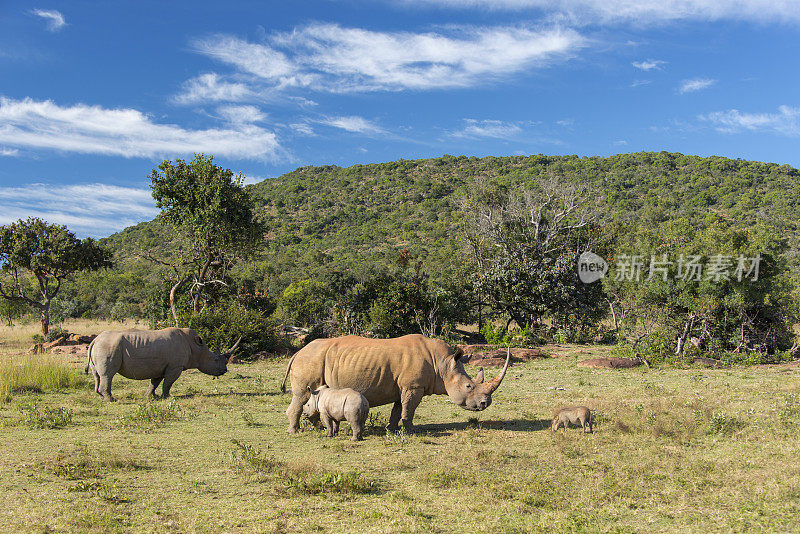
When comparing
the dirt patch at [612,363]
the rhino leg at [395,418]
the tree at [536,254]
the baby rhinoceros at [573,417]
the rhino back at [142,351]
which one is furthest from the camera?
the tree at [536,254]

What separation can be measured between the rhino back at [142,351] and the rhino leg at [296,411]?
5.11m

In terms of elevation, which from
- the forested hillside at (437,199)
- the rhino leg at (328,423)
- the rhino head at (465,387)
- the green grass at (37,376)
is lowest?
the green grass at (37,376)

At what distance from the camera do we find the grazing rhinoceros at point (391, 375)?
34.9 feet

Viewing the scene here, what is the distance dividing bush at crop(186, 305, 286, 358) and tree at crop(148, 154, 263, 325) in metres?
2.31

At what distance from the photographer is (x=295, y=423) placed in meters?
10.8

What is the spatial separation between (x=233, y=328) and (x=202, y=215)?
5.65 metres

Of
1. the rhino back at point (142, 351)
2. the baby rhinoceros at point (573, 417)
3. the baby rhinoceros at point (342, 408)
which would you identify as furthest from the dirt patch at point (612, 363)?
the rhino back at point (142, 351)

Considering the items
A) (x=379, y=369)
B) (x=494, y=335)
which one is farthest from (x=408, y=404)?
(x=494, y=335)

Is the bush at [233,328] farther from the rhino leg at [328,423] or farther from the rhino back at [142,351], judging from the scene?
the rhino leg at [328,423]

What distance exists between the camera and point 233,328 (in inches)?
903

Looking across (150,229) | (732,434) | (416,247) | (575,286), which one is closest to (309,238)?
(416,247)

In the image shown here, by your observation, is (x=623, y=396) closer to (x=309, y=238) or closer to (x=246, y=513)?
(x=246, y=513)

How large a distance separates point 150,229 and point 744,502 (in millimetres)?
78653

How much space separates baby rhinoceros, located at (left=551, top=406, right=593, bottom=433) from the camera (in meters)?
10.5
